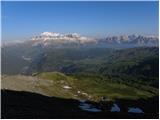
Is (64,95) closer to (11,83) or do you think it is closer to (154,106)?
(11,83)

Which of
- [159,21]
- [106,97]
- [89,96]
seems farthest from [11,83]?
[159,21]

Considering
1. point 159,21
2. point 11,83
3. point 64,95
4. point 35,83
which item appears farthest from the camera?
point 35,83

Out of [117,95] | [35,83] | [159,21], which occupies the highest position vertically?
[159,21]

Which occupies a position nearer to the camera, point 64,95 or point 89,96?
point 64,95

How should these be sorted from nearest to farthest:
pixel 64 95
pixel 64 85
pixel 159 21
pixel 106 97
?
pixel 159 21 → pixel 64 95 → pixel 106 97 → pixel 64 85

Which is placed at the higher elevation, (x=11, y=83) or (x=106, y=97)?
(x=11, y=83)

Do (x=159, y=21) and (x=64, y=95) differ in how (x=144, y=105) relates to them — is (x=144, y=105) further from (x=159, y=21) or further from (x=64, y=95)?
(x=159, y=21)

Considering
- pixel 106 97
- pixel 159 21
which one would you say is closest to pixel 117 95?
pixel 106 97

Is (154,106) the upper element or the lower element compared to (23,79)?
lower

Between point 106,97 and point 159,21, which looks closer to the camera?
point 159,21
